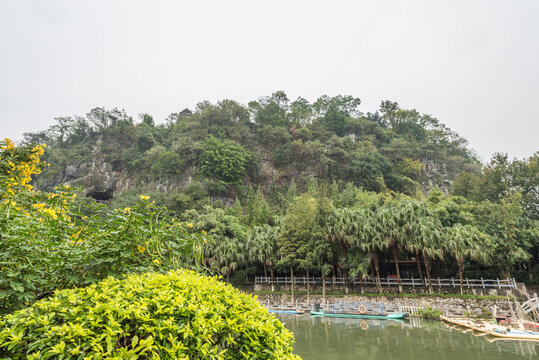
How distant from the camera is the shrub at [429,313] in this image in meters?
14.7

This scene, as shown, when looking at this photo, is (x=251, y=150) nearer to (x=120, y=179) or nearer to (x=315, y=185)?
(x=315, y=185)

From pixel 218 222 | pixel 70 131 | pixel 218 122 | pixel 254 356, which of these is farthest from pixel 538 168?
pixel 70 131

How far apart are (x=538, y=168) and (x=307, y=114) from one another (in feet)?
98.7

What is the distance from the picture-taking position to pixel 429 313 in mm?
14906

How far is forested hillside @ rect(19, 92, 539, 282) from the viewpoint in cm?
1791

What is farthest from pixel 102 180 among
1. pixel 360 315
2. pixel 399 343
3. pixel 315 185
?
pixel 399 343

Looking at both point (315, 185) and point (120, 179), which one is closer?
point (315, 185)

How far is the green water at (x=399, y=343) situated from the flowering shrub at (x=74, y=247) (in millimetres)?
7819

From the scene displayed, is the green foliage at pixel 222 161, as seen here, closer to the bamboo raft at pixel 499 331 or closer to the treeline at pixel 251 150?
the treeline at pixel 251 150

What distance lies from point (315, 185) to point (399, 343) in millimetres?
25132

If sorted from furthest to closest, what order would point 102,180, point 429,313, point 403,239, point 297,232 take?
point 102,180 → point 297,232 → point 403,239 → point 429,313

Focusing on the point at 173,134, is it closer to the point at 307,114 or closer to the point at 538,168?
the point at 307,114

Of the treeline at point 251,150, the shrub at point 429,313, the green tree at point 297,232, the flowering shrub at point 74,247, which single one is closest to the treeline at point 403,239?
the green tree at point 297,232

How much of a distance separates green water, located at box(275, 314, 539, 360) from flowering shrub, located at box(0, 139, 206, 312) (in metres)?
7.82
